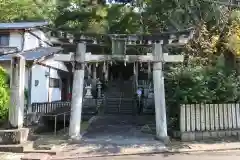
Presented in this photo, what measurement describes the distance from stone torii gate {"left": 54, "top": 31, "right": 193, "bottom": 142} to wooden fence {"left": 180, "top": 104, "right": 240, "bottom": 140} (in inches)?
37.1

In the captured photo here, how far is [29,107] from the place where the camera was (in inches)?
779

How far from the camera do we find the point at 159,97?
580 inches

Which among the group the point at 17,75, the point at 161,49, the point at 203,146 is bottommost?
the point at 203,146

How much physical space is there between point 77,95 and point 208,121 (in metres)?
6.11

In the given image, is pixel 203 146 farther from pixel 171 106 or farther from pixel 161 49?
pixel 161 49

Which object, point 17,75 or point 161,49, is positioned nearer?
point 17,75

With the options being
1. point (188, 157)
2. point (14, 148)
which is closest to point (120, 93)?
point (14, 148)

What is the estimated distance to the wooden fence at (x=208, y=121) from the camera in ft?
47.3

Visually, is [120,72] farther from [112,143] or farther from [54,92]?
[112,143]

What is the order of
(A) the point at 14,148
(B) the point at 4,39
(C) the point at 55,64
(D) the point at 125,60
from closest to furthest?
(A) the point at 14,148 < (D) the point at 125,60 < (B) the point at 4,39 < (C) the point at 55,64

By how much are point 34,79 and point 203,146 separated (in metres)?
12.9

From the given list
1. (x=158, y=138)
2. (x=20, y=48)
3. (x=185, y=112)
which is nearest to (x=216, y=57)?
(x=185, y=112)

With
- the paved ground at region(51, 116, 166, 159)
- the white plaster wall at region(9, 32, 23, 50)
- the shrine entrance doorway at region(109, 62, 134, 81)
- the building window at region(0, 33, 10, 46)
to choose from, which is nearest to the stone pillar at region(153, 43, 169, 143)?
the paved ground at region(51, 116, 166, 159)

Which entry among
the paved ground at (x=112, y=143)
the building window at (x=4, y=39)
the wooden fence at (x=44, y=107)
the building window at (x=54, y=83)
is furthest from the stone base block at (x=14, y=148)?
the building window at (x=54, y=83)
